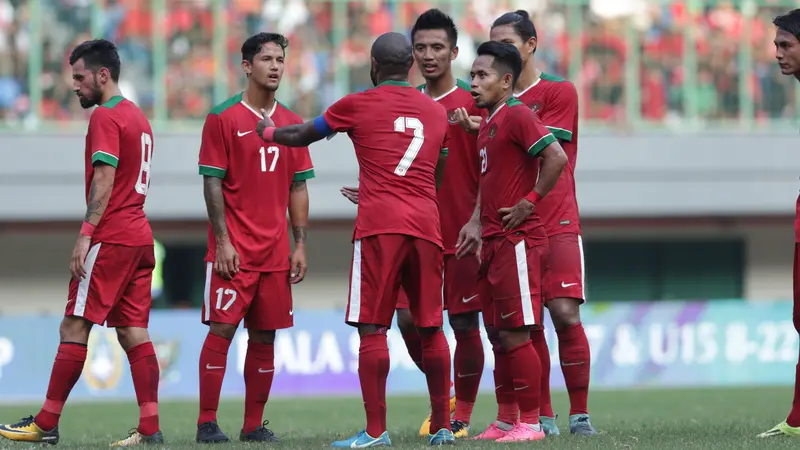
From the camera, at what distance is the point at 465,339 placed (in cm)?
840

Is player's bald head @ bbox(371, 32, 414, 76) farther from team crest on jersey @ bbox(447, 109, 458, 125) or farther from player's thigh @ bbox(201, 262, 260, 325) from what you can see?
player's thigh @ bbox(201, 262, 260, 325)

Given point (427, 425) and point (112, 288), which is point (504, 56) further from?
point (112, 288)

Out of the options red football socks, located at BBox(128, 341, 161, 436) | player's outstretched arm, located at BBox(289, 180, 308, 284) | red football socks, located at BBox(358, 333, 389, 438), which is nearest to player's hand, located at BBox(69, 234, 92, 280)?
red football socks, located at BBox(128, 341, 161, 436)

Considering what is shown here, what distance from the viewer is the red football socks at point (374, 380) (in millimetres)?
7188

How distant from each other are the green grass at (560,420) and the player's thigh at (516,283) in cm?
76

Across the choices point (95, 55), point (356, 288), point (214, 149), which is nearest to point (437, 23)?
point (214, 149)

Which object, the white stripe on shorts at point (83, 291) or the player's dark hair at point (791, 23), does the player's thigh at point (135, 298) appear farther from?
the player's dark hair at point (791, 23)

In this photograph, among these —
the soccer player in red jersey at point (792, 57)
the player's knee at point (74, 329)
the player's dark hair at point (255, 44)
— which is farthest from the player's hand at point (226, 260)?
the soccer player in red jersey at point (792, 57)

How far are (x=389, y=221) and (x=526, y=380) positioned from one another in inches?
50.9

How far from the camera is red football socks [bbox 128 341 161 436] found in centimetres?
793

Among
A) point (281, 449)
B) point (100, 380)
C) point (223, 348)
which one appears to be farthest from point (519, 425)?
point (100, 380)

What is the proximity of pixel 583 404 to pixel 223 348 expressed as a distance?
2.38 meters

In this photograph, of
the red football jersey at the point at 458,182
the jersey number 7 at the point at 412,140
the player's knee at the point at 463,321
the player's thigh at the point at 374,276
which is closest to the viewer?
the player's thigh at the point at 374,276

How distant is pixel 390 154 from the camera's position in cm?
732
